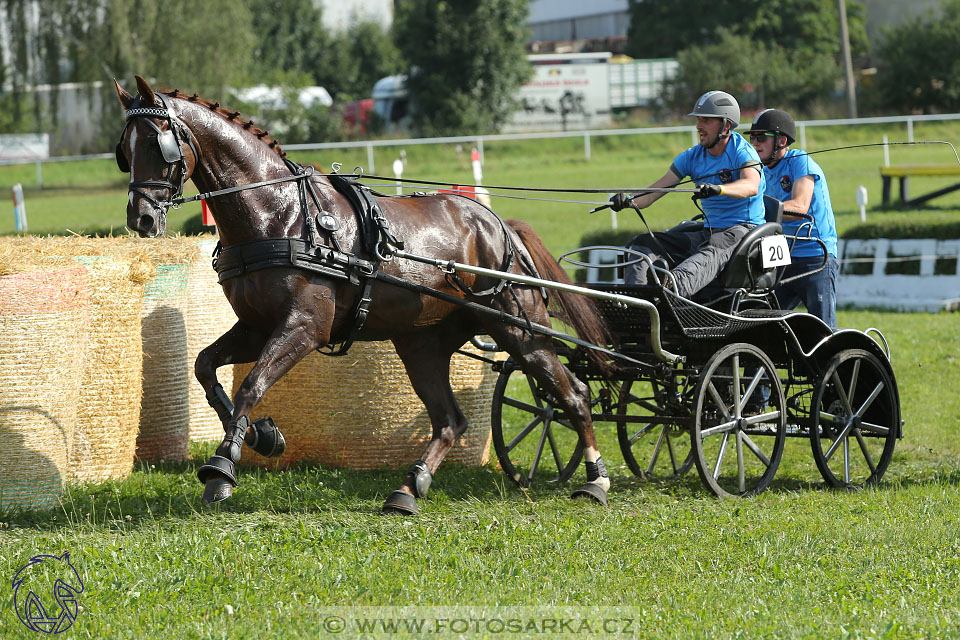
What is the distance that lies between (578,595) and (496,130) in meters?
33.5

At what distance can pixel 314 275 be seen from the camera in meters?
5.45

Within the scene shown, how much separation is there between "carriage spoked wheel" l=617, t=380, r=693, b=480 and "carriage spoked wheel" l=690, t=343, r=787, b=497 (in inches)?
9.1

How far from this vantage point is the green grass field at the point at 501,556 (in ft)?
13.4

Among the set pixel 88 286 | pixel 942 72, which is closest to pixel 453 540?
pixel 88 286

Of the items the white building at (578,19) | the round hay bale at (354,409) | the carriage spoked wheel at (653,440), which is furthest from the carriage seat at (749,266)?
the white building at (578,19)

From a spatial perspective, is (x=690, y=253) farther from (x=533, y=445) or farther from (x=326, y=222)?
(x=326, y=222)

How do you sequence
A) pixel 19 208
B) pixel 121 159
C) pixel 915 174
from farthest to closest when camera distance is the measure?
pixel 915 174, pixel 19 208, pixel 121 159

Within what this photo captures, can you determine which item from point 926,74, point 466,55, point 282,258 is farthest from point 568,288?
point 926,74

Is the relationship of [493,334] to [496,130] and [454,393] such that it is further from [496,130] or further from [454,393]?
[496,130]

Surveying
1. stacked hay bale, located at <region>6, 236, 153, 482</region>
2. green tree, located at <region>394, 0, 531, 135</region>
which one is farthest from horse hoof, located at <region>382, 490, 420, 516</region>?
green tree, located at <region>394, 0, 531, 135</region>

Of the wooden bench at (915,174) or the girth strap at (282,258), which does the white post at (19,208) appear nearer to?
the girth strap at (282,258)

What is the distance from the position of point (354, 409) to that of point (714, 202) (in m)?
2.56

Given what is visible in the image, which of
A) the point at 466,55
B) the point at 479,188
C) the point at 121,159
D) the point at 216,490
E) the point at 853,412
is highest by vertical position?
the point at 466,55

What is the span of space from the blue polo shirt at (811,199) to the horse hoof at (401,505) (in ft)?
10.7
